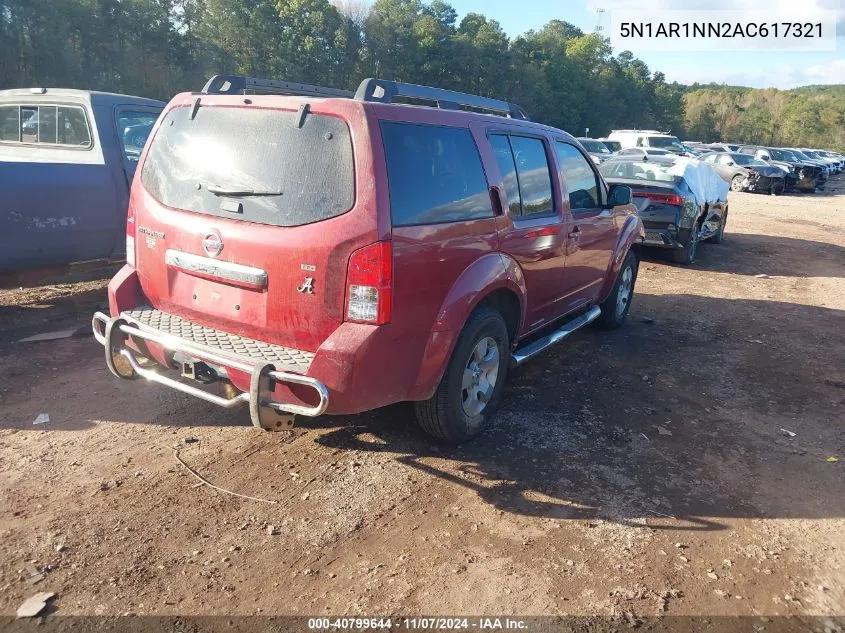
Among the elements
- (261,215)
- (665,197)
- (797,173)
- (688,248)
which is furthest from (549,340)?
(797,173)

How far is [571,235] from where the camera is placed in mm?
5066

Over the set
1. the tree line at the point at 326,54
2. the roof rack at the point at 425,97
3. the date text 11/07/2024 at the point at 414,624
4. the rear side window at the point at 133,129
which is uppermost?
the tree line at the point at 326,54

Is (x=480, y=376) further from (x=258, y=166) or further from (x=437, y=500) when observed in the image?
(x=258, y=166)

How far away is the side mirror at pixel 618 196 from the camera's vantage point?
5738 mm

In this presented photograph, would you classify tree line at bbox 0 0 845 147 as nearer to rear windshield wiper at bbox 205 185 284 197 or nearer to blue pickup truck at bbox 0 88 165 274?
blue pickup truck at bbox 0 88 165 274

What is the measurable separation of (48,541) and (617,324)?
5.59m

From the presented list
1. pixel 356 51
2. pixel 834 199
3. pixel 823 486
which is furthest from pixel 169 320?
pixel 356 51

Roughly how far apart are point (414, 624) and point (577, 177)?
3.94m

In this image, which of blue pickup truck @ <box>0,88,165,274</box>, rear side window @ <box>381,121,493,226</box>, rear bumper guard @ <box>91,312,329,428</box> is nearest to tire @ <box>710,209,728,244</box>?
rear side window @ <box>381,121,493,226</box>

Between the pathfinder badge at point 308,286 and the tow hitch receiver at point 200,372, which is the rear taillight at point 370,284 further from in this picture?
the tow hitch receiver at point 200,372

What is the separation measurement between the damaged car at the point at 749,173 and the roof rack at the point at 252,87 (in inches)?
984

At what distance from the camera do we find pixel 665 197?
10.0 meters

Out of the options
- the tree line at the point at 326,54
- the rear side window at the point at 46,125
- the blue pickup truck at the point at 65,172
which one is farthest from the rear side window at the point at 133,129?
the tree line at the point at 326,54

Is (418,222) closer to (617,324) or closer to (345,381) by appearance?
(345,381)
